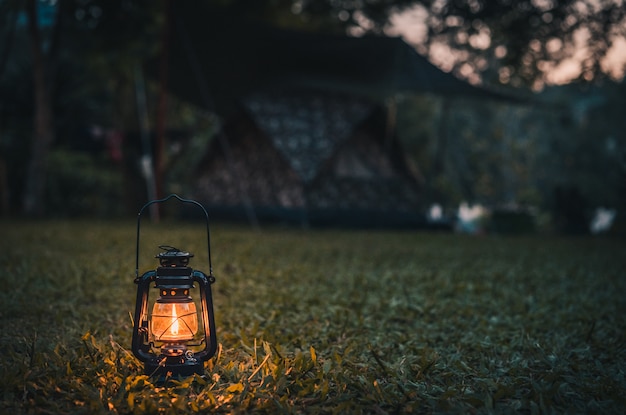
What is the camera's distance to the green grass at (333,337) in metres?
1.68

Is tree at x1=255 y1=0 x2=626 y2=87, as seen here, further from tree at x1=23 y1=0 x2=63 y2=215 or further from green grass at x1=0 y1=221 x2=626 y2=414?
green grass at x1=0 y1=221 x2=626 y2=414

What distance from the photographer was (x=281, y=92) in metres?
10.1

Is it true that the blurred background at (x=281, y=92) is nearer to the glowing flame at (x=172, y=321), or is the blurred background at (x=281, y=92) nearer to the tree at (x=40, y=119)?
the tree at (x=40, y=119)

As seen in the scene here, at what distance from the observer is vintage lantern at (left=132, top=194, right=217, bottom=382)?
68.3 inches

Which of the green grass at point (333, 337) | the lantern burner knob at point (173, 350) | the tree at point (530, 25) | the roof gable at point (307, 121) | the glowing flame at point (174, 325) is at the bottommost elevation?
the green grass at point (333, 337)

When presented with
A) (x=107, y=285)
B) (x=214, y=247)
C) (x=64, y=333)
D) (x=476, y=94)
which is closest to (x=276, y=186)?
(x=476, y=94)

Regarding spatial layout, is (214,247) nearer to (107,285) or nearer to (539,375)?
(107,285)

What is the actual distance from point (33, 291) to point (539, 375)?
2.40 metres

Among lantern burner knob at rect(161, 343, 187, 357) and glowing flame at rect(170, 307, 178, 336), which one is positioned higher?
glowing flame at rect(170, 307, 178, 336)

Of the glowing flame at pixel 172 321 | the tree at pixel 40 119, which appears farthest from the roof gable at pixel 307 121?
the glowing flame at pixel 172 321

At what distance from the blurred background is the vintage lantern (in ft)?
21.6

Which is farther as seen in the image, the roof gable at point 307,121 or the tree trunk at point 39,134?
the roof gable at point 307,121

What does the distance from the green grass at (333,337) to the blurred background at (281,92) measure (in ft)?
14.3

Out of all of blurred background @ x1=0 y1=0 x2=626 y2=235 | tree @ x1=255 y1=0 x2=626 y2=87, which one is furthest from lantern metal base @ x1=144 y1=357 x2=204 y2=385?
tree @ x1=255 y1=0 x2=626 y2=87
